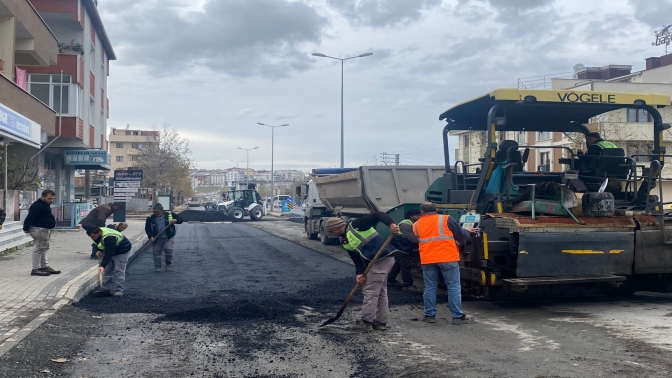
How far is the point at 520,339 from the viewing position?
21.5 feet

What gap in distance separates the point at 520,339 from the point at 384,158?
5700 centimetres

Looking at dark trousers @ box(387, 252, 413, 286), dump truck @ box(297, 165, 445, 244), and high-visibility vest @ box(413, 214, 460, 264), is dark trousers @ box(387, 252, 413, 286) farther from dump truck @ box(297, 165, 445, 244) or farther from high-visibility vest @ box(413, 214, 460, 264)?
dump truck @ box(297, 165, 445, 244)

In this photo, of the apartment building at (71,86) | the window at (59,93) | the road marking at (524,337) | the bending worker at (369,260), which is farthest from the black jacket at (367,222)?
the window at (59,93)

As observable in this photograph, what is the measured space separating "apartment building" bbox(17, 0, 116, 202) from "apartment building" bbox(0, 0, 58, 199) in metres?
2.05

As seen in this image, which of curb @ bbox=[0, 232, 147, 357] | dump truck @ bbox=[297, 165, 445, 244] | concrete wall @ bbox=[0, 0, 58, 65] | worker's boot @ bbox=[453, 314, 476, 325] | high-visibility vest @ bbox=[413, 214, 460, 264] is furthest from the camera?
concrete wall @ bbox=[0, 0, 58, 65]

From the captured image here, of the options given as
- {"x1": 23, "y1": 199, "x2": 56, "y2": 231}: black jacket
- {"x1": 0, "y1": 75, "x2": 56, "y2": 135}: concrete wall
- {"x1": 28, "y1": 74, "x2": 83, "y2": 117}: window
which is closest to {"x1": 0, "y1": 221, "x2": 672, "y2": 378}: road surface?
{"x1": 23, "y1": 199, "x2": 56, "y2": 231}: black jacket

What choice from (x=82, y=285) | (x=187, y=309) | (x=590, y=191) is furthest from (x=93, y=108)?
A: (x=590, y=191)

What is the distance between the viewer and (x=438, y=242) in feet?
24.7

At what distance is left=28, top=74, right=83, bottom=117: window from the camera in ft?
82.8

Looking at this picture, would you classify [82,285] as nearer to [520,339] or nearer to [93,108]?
[520,339]

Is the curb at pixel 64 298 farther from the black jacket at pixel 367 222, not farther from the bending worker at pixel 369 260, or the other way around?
the black jacket at pixel 367 222

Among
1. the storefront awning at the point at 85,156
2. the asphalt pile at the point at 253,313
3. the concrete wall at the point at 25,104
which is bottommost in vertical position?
the asphalt pile at the point at 253,313

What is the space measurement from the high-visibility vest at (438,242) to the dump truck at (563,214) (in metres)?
0.50

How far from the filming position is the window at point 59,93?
2523cm
